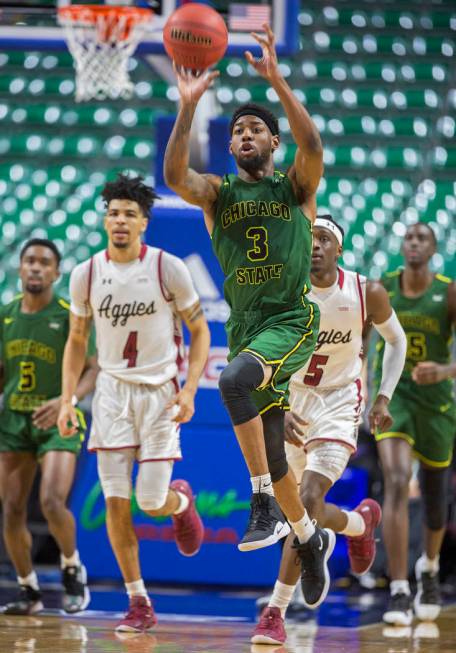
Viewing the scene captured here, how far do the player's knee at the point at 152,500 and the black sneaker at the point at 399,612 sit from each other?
1.46 meters

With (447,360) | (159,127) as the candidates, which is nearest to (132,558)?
(447,360)

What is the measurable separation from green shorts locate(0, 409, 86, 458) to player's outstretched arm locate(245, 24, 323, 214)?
Result: 260 centimetres

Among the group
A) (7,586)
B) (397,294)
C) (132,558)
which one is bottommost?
(7,586)

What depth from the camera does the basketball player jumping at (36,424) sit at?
697 cm

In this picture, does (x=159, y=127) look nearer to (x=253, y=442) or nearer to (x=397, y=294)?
(x=397, y=294)

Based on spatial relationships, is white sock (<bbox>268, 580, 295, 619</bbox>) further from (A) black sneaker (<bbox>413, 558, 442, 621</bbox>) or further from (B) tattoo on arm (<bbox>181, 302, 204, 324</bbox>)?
(A) black sneaker (<bbox>413, 558, 442, 621</bbox>)

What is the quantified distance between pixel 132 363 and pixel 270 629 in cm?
169

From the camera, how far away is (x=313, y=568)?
5395 millimetres

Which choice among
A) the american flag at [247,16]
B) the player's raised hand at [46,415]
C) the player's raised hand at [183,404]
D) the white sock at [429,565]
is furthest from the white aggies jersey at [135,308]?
the american flag at [247,16]

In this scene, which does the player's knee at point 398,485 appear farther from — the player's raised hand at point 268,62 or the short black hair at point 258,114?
Result: the player's raised hand at point 268,62

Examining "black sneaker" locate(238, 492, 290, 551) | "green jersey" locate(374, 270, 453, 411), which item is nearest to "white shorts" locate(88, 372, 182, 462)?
"black sneaker" locate(238, 492, 290, 551)

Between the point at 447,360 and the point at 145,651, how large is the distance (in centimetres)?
320

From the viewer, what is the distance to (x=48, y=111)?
14.5 m

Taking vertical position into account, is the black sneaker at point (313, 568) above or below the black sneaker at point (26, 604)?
above
